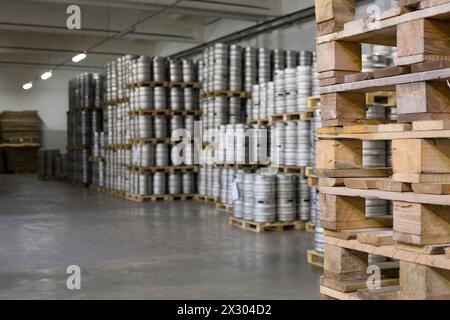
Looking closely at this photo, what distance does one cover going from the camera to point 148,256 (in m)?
7.53

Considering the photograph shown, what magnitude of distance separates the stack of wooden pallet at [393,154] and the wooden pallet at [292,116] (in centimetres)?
559

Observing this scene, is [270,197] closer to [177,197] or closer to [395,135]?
[177,197]

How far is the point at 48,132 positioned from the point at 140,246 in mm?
21354

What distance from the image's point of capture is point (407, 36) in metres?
3.51

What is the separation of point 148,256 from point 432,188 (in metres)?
4.80

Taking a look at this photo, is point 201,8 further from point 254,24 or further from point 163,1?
point 254,24

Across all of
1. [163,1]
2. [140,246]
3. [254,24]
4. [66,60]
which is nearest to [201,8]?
[163,1]

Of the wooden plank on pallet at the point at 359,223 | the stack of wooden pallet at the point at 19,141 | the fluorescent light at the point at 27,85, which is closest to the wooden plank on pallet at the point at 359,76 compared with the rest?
the wooden plank on pallet at the point at 359,223

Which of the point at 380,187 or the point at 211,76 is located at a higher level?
the point at 211,76

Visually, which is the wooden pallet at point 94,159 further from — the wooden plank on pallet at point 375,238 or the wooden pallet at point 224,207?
the wooden plank on pallet at point 375,238

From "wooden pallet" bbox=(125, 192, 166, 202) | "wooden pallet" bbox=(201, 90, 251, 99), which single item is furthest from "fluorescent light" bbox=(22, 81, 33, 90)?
"wooden pallet" bbox=(201, 90, 251, 99)

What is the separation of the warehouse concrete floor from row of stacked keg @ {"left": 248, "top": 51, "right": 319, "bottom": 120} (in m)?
2.16

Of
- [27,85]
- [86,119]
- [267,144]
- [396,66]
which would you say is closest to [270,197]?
[267,144]

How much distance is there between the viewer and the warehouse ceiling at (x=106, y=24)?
1565cm
